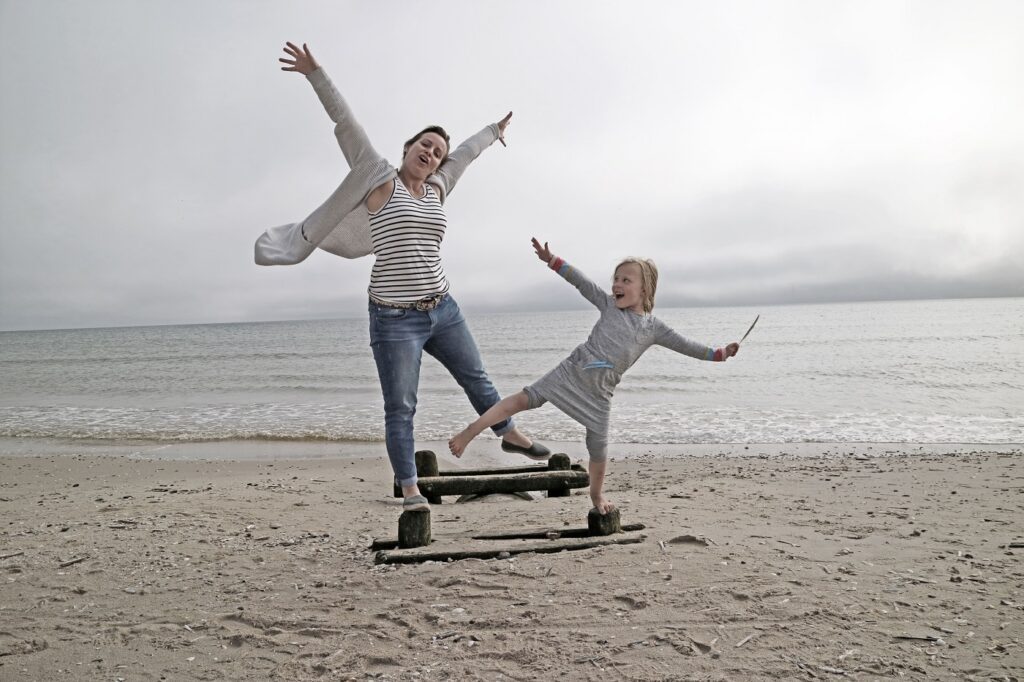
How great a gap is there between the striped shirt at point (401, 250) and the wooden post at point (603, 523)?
2028 mm

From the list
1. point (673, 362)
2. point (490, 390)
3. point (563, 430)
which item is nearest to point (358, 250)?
point (490, 390)

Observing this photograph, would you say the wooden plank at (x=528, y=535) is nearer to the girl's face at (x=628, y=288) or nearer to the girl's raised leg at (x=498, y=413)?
the girl's raised leg at (x=498, y=413)

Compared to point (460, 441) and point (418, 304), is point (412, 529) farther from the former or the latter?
point (418, 304)

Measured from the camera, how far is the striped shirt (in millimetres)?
4180

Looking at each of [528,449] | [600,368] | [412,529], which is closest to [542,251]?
[600,368]

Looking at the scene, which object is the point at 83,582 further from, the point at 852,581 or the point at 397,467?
the point at 852,581

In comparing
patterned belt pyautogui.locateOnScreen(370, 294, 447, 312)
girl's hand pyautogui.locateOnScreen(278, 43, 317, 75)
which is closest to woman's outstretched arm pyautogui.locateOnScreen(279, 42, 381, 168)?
girl's hand pyautogui.locateOnScreen(278, 43, 317, 75)

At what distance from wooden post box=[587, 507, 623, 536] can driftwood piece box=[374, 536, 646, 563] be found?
12 cm

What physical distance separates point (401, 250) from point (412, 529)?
1.92 metres

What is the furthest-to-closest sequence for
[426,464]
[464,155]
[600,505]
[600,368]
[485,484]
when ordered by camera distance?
A: [426,464], [485,484], [464,155], [600,505], [600,368]

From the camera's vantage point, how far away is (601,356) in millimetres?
4547

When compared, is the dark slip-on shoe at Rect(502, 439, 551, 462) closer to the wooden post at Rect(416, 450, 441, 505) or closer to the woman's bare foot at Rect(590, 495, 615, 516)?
the woman's bare foot at Rect(590, 495, 615, 516)

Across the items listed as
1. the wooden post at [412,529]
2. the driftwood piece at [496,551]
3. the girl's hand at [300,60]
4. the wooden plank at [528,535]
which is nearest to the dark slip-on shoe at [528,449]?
the wooden plank at [528,535]

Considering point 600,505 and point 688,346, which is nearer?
point 688,346
